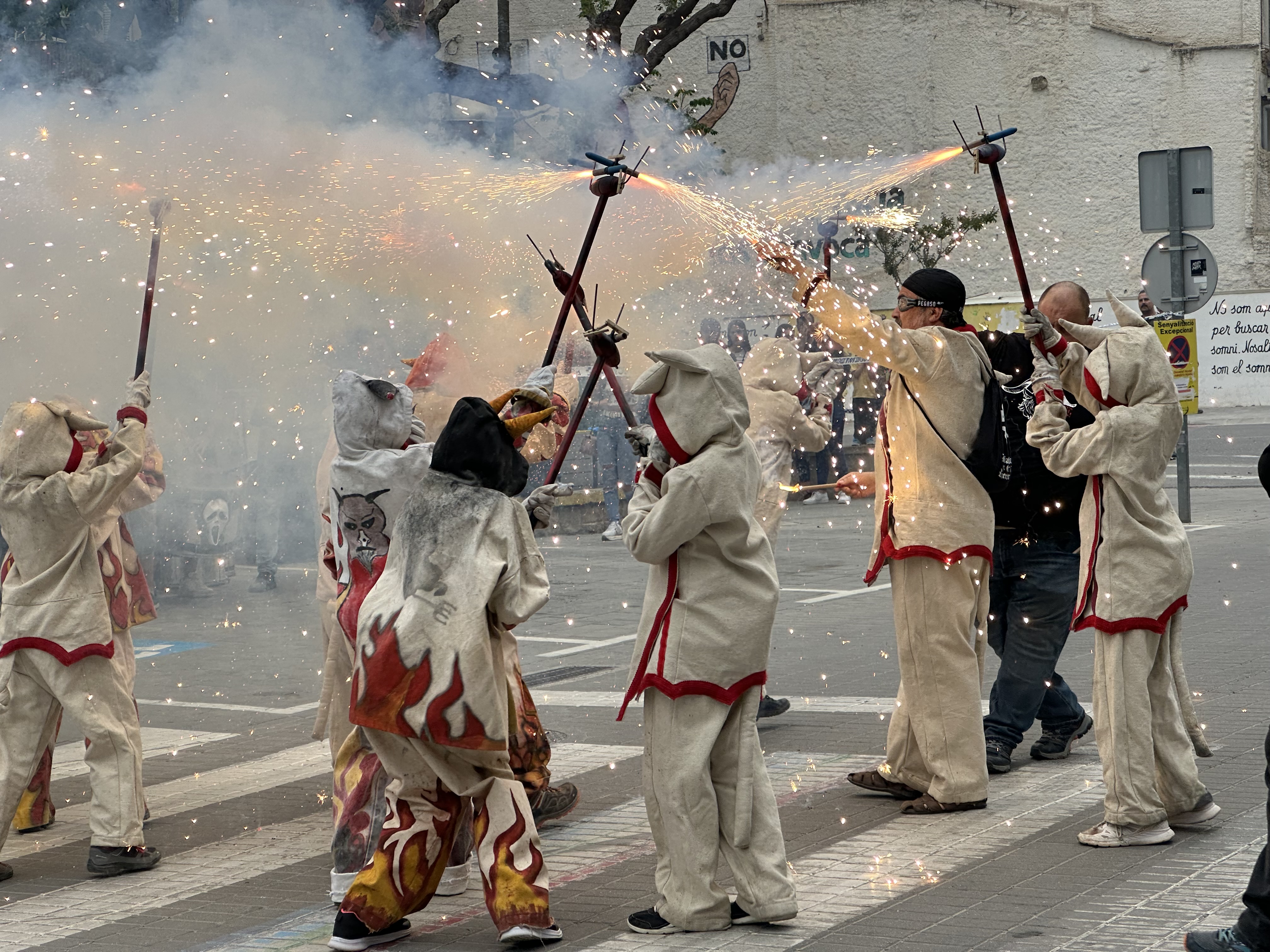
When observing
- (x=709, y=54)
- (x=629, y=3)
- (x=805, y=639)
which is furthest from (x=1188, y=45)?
(x=805, y=639)

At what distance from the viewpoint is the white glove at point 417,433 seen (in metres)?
6.00

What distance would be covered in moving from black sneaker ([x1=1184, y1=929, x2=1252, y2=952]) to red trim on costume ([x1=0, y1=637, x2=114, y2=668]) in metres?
3.95

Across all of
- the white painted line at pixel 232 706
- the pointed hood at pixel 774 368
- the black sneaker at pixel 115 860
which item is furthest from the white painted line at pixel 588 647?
the black sneaker at pixel 115 860

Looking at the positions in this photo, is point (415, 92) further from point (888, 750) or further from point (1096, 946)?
point (1096, 946)

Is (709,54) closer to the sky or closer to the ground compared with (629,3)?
closer to the sky

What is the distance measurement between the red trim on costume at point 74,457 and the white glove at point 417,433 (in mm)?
1303

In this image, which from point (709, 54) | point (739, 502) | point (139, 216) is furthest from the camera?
point (709, 54)

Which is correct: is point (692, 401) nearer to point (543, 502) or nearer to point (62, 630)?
point (543, 502)

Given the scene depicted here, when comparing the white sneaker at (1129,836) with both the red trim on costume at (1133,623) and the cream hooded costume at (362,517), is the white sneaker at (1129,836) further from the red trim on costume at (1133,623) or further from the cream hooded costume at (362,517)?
the cream hooded costume at (362,517)

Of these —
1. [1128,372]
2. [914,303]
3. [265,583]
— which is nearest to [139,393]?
[914,303]

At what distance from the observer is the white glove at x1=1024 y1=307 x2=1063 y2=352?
5855 millimetres

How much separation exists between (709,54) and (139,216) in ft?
77.2

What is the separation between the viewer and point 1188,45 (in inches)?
1312

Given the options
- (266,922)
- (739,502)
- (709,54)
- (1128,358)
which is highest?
(709,54)
